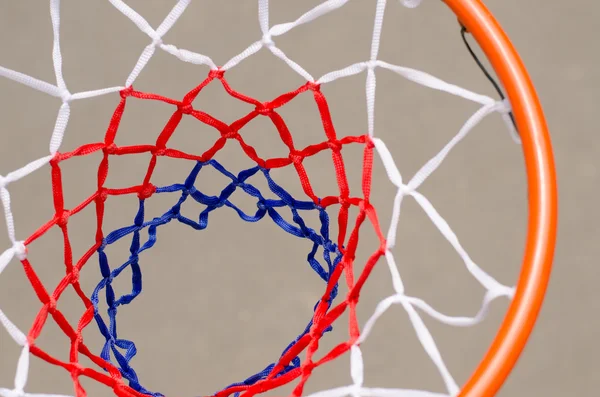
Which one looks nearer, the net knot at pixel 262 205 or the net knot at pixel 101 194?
the net knot at pixel 101 194

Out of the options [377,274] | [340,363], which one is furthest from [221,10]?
[340,363]

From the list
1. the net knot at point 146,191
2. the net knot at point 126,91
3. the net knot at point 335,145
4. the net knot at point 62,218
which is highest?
the net knot at point 126,91

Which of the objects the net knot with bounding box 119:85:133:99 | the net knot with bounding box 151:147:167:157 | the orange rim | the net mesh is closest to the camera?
the orange rim

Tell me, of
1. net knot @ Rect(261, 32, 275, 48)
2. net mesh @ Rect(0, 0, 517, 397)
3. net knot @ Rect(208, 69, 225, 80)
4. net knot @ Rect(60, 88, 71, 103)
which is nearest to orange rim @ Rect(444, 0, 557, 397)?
net mesh @ Rect(0, 0, 517, 397)

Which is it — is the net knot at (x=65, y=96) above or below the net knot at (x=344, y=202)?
above

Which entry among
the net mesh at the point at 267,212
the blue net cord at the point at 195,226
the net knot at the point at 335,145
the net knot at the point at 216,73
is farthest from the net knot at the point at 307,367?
the net knot at the point at 216,73

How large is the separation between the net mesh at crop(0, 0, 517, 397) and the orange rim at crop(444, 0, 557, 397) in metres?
0.03

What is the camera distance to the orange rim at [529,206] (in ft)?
2.22

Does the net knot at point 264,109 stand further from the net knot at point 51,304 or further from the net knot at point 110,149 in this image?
the net knot at point 51,304

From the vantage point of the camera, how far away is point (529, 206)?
2.37 ft

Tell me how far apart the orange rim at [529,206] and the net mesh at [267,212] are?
3 cm

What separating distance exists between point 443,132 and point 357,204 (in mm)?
424

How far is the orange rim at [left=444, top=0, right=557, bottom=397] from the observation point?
26.6 inches

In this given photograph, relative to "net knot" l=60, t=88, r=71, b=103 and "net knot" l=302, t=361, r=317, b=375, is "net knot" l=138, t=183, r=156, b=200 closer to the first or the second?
"net knot" l=60, t=88, r=71, b=103
